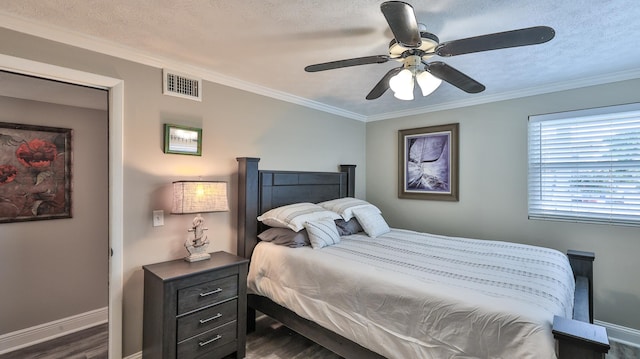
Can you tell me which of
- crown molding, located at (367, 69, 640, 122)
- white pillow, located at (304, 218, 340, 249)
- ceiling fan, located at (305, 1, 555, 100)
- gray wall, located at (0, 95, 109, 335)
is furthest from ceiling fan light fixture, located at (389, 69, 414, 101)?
gray wall, located at (0, 95, 109, 335)

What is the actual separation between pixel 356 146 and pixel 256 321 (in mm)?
2637

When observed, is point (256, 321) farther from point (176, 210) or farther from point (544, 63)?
point (544, 63)

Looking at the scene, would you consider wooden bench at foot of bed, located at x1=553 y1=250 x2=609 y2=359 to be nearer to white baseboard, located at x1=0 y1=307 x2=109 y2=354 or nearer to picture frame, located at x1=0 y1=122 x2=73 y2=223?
white baseboard, located at x1=0 y1=307 x2=109 y2=354

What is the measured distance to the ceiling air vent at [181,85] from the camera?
95.2 inches

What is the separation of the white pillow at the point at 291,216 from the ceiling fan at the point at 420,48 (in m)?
1.27

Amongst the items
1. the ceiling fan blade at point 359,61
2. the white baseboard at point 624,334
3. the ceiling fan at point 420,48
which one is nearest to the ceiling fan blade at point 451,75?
the ceiling fan at point 420,48

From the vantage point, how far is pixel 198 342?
7.05 feet

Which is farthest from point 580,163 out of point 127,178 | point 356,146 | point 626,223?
point 127,178

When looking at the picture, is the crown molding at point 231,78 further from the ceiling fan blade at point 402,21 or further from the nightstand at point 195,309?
the ceiling fan blade at point 402,21

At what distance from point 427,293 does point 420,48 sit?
1.48 metres

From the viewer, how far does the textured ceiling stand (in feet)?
5.41

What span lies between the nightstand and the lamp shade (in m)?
0.44

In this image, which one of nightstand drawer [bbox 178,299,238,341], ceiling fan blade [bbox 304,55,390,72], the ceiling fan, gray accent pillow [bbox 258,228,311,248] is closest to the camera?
the ceiling fan

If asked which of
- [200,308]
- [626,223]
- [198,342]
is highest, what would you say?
[626,223]
